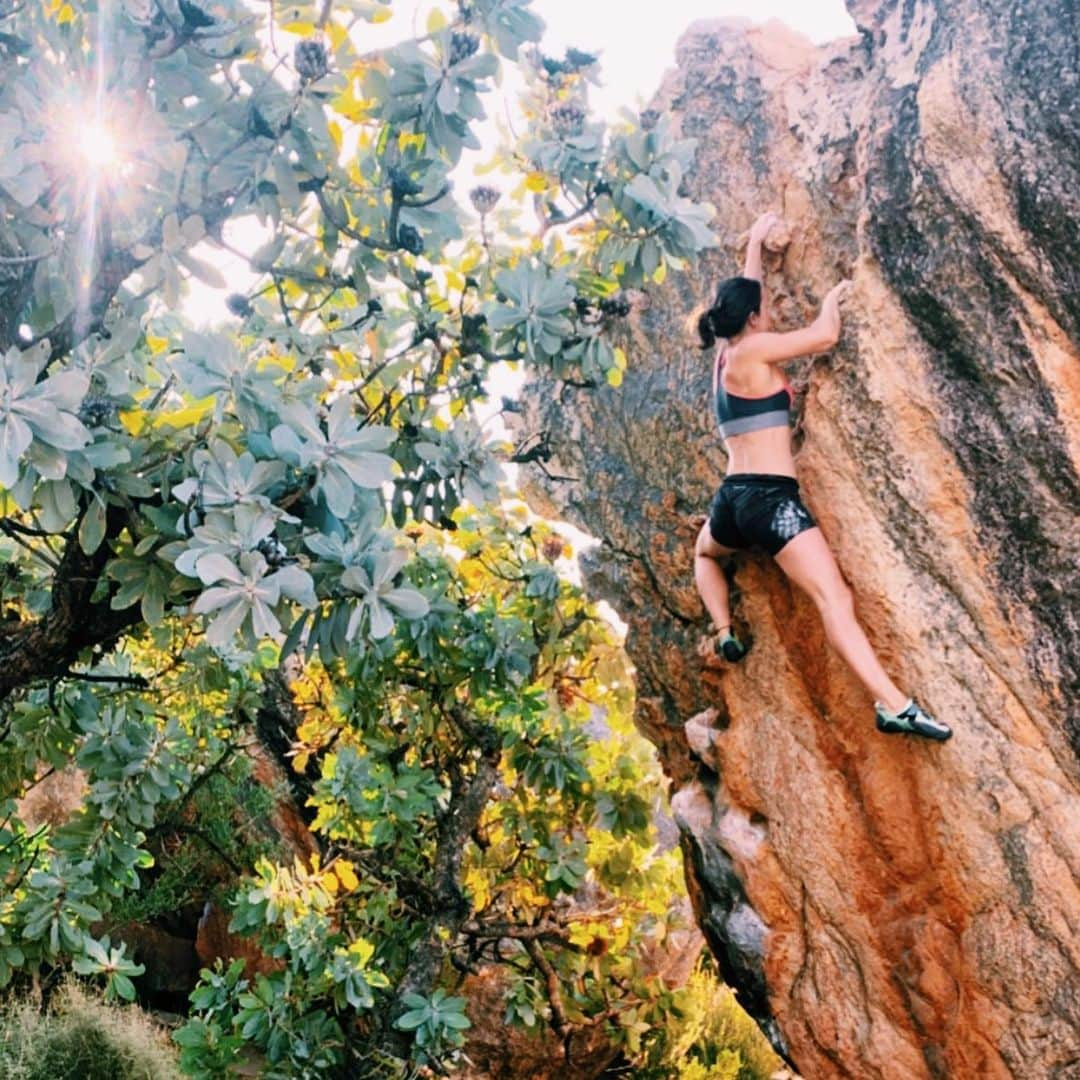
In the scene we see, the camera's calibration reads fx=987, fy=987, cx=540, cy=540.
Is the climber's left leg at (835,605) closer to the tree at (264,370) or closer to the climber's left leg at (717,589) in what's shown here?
the climber's left leg at (717,589)

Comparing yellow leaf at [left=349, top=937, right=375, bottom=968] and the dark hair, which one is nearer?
the dark hair

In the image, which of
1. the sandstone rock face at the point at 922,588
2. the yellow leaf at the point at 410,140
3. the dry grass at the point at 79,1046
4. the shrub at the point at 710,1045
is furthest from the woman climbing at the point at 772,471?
the dry grass at the point at 79,1046

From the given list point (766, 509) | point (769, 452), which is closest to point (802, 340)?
point (769, 452)

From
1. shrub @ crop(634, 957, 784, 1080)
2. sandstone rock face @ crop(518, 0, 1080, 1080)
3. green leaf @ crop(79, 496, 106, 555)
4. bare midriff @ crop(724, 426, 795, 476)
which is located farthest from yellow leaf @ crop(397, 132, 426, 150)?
shrub @ crop(634, 957, 784, 1080)

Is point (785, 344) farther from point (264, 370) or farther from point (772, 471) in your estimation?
point (264, 370)

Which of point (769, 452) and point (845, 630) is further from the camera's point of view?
point (769, 452)

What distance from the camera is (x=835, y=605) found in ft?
15.5

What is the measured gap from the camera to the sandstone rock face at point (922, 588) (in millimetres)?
4453

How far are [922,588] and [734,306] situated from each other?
1688 millimetres

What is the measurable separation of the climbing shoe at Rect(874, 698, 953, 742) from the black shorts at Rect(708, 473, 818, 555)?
951mm

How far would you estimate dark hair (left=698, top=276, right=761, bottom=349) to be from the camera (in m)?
5.06

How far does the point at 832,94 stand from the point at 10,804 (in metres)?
5.77

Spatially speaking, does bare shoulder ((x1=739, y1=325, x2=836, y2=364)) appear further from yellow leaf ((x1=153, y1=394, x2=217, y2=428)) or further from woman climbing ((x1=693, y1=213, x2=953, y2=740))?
yellow leaf ((x1=153, y1=394, x2=217, y2=428))

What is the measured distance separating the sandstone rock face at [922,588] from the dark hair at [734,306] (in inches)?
15.8
